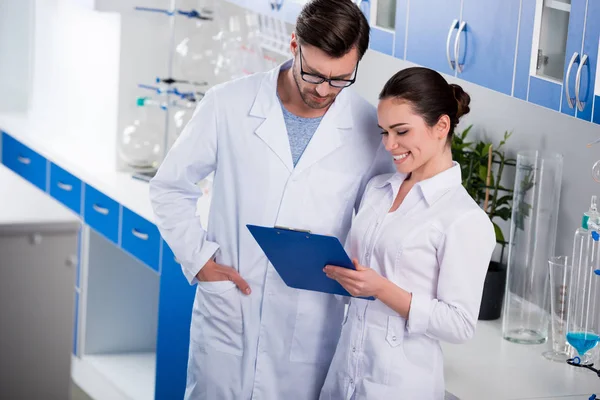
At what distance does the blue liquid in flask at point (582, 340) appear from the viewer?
2248 mm

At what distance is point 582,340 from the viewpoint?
2246 millimetres

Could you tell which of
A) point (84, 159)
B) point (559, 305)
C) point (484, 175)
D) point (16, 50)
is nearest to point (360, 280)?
point (559, 305)

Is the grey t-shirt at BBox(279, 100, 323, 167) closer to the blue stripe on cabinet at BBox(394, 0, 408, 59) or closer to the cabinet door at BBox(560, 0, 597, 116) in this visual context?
the blue stripe on cabinet at BBox(394, 0, 408, 59)

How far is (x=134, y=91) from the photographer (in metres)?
4.36

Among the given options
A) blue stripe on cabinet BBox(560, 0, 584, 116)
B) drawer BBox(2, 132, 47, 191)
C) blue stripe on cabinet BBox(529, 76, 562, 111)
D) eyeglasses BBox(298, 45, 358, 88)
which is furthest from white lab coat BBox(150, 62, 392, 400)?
drawer BBox(2, 132, 47, 191)

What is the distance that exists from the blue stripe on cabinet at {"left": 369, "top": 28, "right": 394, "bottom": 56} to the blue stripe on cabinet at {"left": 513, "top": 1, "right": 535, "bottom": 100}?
0.53m

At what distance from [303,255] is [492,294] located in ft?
2.99

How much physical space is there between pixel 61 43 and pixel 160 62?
1047mm

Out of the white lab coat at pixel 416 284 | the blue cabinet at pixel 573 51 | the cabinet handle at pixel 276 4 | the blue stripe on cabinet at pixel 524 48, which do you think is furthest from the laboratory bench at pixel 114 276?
the blue cabinet at pixel 573 51

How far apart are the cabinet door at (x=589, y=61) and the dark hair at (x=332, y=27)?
481 millimetres

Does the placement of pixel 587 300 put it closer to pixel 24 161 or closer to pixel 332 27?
pixel 332 27

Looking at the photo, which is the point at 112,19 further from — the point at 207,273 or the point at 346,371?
the point at 346,371

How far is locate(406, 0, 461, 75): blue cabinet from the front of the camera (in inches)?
95.0

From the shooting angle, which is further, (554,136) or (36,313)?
(554,136)
